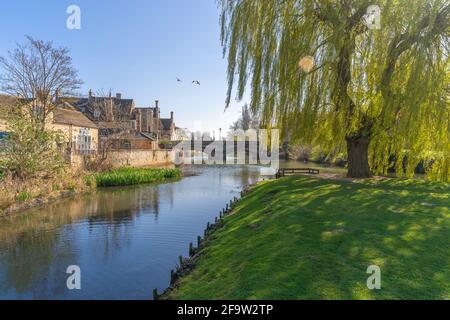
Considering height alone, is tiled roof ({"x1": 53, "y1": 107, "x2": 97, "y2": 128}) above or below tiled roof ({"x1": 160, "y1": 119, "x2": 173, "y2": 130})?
below

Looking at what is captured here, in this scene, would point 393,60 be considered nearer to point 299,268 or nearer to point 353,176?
point 353,176

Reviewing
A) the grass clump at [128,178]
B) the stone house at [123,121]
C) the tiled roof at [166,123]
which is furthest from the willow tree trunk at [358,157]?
the tiled roof at [166,123]

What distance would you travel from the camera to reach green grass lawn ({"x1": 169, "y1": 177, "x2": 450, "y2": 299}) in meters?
4.88

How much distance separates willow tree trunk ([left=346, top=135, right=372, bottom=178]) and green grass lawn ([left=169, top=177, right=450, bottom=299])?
462cm

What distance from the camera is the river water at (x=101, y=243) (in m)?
7.75

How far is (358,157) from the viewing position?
50.4 ft

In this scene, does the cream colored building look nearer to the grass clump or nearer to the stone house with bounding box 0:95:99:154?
the stone house with bounding box 0:95:99:154

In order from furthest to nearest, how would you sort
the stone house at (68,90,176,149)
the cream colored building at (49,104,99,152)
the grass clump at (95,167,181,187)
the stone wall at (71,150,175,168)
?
the stone house at (68,90,176,149), the cream colored building at (49,104,99,152), the stone wall at (71,150,175,168), the grass clump at (95,167,181,187)

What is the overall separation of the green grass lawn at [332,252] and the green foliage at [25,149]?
44.7 feet

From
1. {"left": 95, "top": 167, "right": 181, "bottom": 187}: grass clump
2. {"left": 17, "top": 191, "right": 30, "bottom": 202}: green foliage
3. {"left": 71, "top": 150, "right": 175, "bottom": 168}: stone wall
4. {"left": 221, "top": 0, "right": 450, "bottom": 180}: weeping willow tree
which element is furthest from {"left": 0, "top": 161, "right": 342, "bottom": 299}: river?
{"left": 71, "top": 150, "right": 175, "bottom": 168}: stone wall

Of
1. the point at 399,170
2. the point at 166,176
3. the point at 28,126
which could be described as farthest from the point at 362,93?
the point at 166,176

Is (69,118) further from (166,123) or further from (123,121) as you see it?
(166,123)

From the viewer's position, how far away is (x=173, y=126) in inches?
2958

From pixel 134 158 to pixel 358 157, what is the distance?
27.6 metres
